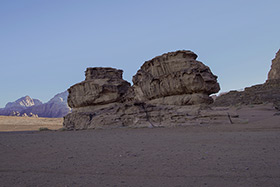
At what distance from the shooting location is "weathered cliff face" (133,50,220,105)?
11.0m

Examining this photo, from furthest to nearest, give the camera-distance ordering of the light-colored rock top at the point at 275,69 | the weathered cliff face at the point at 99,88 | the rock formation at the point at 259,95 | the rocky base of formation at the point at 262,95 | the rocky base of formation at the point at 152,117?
1. the light-colored rock top at the point at 275,69
2. the rock formation at the point at 259,95
3. the rocky base of formation at the point at 262,95
4. the weathered cliff face at the point at 99,88
5. the rocky base of formation at the point at 152,117

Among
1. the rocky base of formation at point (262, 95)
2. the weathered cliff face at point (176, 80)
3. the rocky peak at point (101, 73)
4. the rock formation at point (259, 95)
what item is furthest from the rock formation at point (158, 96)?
the rocky base of formation at point (262, 95)

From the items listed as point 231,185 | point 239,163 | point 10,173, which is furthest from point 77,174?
point 239,163

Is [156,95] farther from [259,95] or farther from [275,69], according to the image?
[275,69]

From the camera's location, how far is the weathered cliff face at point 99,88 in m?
16.4

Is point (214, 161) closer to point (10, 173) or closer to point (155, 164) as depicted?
point (155, 164)

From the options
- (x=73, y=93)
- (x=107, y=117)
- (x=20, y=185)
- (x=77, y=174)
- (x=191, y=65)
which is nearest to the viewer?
(x=20, y=185)

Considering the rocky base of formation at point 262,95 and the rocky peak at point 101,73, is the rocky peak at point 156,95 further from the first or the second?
the rocky base of formation at point 262,95

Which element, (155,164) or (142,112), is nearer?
(155,164)

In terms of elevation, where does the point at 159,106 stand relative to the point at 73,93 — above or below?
below

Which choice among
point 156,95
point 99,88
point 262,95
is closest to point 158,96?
point 156,95

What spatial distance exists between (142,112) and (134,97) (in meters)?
→ 3.56

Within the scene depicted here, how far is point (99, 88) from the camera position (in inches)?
642

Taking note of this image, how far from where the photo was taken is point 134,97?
15.7 metres
